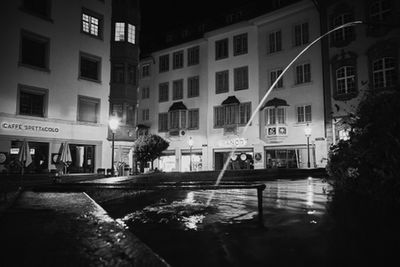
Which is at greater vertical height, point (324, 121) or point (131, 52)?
point (131, 52)

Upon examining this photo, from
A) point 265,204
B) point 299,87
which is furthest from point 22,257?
point 299,87

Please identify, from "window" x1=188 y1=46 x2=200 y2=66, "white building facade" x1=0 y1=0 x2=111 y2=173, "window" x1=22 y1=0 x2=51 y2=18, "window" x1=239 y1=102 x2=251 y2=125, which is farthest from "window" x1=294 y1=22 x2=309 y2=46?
"window" x1=22 y1=0 x2=51 y2=18

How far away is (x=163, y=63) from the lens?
132ft

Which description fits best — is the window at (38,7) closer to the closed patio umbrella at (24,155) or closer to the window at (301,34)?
the closed patio umbrella at (24,155)

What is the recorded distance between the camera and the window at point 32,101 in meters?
22.7

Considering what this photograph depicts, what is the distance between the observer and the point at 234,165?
108 feet

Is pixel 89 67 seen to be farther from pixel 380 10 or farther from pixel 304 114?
pixel 380 10

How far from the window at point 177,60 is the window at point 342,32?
17.5 metres

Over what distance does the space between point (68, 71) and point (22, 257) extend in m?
25.3

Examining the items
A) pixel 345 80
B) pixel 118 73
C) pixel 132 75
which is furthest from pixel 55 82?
pixel 345 80

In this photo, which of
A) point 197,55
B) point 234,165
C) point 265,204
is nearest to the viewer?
point 265,204

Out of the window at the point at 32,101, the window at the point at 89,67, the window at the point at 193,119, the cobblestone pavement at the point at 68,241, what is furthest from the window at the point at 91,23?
the cobblestone pavement at the point at 68,241

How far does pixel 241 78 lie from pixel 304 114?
26.1 feet

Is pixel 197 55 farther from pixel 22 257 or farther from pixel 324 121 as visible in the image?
pixel 22 257
